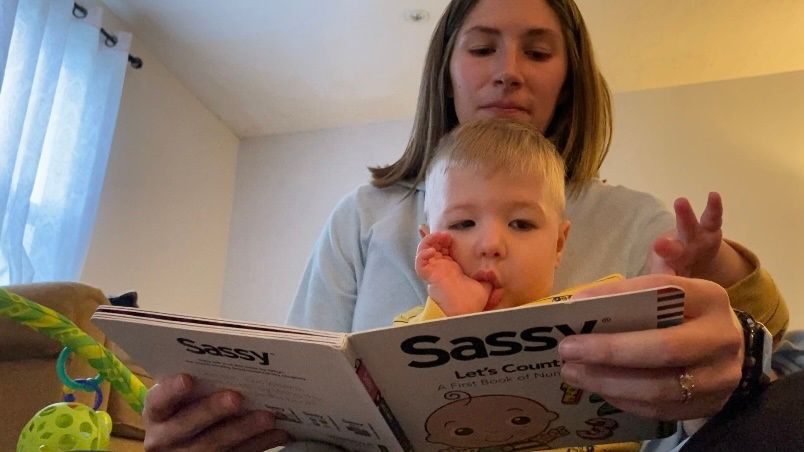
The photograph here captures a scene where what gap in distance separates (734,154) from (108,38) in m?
2.55

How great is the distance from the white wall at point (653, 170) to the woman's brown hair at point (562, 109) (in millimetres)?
1690

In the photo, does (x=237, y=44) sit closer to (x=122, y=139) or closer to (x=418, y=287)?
(x=122, y=139)

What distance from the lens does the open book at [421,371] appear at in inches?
20.1

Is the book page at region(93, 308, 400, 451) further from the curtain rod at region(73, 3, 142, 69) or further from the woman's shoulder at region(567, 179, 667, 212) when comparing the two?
the curtain rod at region(73, 3, 142, 69)

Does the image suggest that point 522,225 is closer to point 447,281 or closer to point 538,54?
point 447,281

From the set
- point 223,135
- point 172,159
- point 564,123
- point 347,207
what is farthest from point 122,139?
point 564,123

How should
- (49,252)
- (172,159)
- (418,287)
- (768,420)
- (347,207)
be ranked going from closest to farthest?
1. (768,420)
2. (418,287)
3. (347,207)
4. (49,252)
5. (172,159)

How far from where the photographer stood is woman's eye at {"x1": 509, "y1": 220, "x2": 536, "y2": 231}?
87 cm

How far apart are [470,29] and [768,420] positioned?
2.93ft

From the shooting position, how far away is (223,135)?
3447mm

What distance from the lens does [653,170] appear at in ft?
9.34

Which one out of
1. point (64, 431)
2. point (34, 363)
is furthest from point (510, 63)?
point (34, 363)

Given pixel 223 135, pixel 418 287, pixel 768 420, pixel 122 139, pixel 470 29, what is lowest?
pixel 768 420

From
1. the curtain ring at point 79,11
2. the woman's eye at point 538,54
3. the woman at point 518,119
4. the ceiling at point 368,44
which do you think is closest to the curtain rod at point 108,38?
the curtain ring at point 79,11
